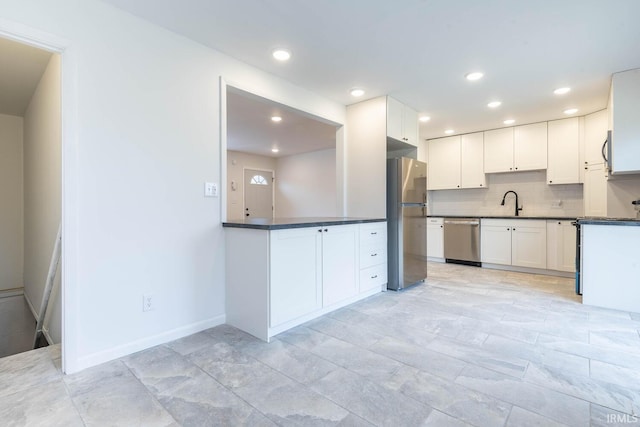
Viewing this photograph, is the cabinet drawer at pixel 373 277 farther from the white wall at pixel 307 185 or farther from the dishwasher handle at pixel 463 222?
the white wall at pixel 307 185

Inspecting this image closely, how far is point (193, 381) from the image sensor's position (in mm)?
1723

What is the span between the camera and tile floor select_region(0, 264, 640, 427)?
1435 millimetres

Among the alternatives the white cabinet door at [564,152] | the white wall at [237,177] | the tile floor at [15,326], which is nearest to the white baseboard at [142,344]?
the tile floor at [15,326]

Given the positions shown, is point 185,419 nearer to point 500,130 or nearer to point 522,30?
point 522,30

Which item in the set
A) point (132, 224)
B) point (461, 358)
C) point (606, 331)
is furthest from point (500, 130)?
point (132, 224)

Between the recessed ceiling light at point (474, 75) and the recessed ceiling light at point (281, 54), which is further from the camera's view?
the recessed ceiling light at point (474, 75)

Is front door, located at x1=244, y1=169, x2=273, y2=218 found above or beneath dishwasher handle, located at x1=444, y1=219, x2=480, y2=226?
above

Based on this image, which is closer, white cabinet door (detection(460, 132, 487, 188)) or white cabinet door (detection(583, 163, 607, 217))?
white cabinet door (detection(583, 163, 607, 217))

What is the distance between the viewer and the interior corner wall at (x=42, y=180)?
8.15 ft

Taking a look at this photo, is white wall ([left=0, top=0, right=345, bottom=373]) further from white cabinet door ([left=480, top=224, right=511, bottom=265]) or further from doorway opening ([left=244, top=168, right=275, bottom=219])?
doorway opening ([left=244, top=168, right=275, bottom=219])

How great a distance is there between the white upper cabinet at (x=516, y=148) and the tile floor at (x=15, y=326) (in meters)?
6.50

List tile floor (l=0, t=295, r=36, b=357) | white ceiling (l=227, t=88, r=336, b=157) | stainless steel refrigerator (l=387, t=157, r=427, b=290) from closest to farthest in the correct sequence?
tile floor (l=0, t=295, r=36, b=357), stainless steel refrigerator (l=387, t=157, r=427, b=290), white ceiling (l=227, t=88, r=336, b=157)

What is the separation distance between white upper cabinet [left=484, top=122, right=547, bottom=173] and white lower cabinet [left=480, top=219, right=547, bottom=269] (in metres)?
0.91

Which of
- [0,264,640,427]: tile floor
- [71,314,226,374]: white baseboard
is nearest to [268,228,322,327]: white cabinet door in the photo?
[0,264,640,427]: tile floor
